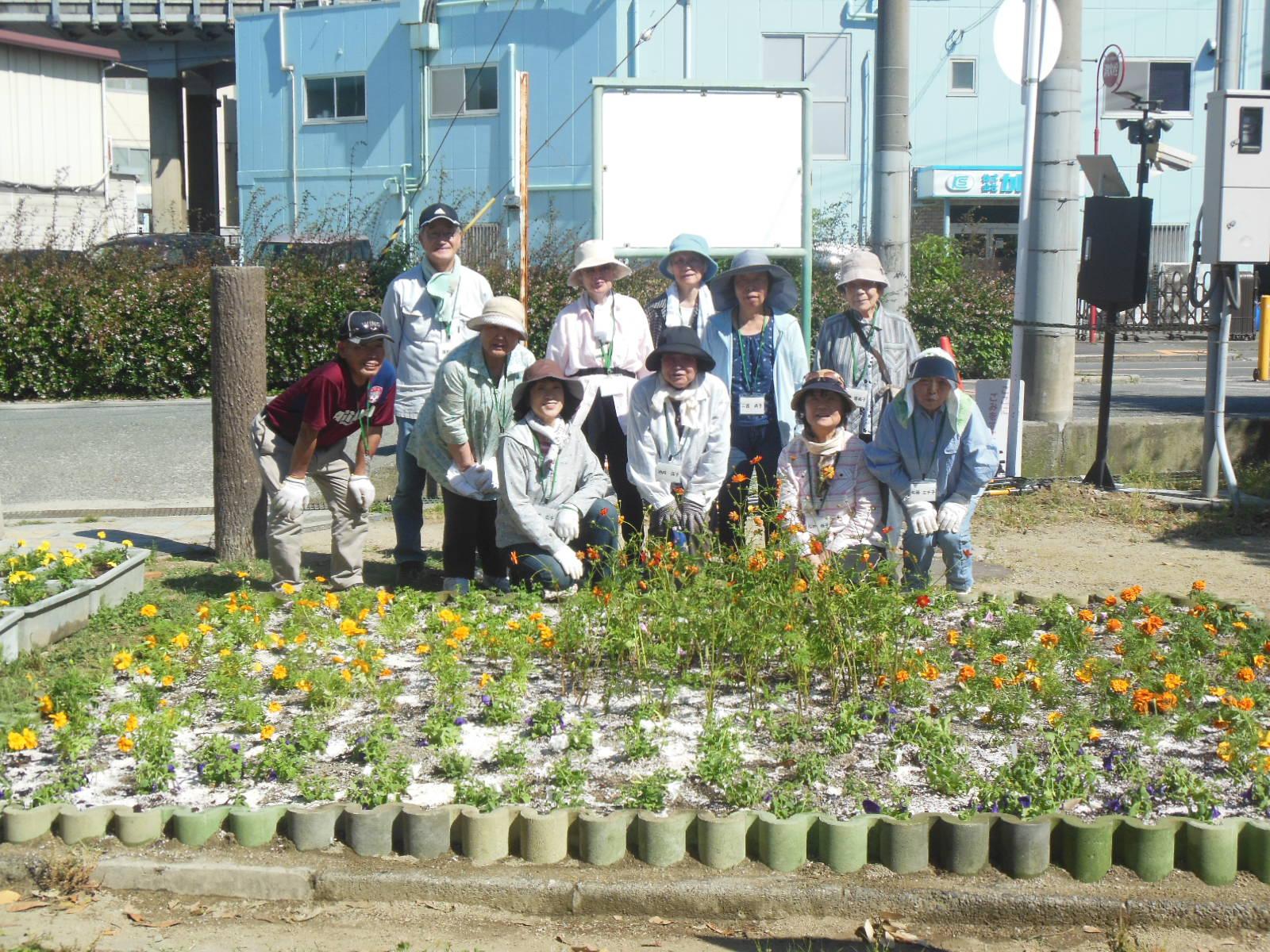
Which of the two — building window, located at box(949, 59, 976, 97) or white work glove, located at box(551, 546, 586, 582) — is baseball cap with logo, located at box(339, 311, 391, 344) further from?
building window, located at box(949, 59, 976, 97)

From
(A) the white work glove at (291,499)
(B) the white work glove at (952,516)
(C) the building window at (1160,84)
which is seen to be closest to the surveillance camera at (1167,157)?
(B) the white work glove at (952,516)

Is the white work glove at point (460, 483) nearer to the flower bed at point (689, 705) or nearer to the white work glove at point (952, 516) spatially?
the flower bed at point (689, 705)

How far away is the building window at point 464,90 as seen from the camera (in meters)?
30.1

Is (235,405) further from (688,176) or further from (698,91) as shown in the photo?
(698,91)

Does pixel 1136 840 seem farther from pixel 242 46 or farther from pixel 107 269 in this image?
pixel 242 46

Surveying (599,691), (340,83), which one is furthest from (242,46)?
(599,691)

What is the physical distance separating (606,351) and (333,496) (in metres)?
1.51

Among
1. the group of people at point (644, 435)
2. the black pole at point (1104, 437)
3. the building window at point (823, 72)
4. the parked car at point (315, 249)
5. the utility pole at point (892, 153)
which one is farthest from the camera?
the building window at point (823, 72)

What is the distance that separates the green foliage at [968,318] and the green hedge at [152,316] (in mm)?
322

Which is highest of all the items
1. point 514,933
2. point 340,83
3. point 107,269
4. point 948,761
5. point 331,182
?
point 340,83

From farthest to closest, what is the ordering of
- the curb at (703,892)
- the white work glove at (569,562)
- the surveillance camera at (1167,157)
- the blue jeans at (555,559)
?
the surveillance camera at (1167,157) → the blue jeans at (555,559) → the white work glove at (569,562) → the curb at (703,892)

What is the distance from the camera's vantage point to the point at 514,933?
4.16 metres

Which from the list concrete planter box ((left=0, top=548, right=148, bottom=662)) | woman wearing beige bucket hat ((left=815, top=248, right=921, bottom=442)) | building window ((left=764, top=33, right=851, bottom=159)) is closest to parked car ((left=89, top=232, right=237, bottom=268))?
concrete planter box ((left=0, top=548, right=148, bottom=662))

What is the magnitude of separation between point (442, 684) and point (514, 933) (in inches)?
57.4
